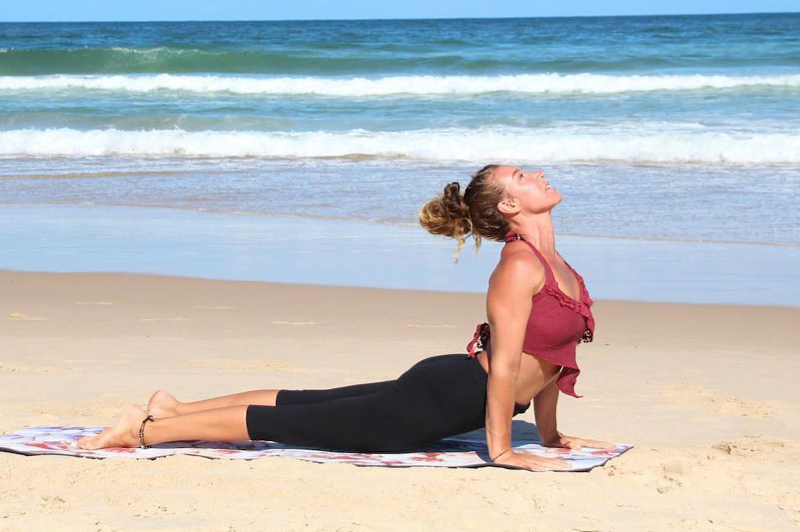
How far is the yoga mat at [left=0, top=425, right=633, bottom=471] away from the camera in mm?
3850

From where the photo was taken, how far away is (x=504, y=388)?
361 cm

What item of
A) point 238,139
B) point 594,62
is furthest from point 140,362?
point 594,62

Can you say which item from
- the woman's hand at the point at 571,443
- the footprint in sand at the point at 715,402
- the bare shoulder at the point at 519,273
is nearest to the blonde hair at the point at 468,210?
the bare shoulder at the point at 519,273

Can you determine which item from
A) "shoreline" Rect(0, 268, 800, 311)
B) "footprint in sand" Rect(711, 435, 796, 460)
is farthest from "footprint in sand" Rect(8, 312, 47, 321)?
"footprint in sand" Rect(711, 435, 796, 460)

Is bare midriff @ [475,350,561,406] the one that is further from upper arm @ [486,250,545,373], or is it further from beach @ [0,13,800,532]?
beach @ [0,13,800,532]

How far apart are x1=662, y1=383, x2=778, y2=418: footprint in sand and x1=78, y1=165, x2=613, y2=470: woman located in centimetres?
88

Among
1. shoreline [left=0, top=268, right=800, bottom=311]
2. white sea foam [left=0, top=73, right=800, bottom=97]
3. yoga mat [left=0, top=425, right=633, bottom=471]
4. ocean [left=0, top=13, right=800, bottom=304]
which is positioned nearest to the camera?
yoga mat [left=0, top=425, right=633, bottom=471]

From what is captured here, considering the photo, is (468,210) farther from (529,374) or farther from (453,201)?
(529,374)

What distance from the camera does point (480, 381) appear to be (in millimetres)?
3713

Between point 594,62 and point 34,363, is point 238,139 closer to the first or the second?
point 34,363

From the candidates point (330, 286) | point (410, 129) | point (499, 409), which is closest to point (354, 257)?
point (330, 286)

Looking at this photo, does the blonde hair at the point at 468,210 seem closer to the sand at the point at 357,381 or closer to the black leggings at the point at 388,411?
the black leggings at the point at 388,411

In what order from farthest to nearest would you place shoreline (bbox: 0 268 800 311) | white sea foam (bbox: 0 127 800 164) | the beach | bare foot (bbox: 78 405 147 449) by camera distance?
white sea foam (bbox: 0 127 800 164)
shoreline (bbox: 0 268 800 311)
bare foot (bbox: 78 405 147 449)
the beach

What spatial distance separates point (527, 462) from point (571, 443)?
38cm
